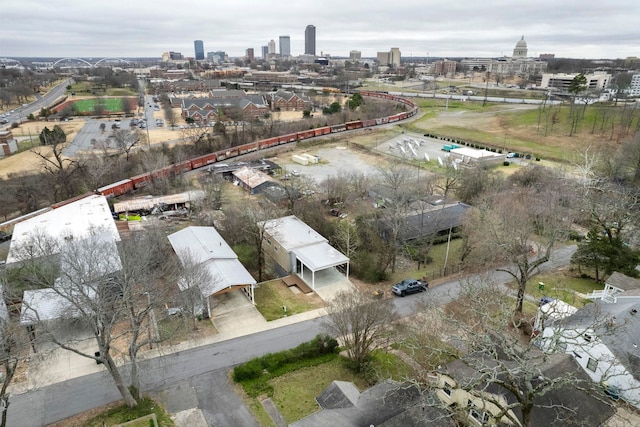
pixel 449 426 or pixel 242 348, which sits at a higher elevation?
pixel 449 426

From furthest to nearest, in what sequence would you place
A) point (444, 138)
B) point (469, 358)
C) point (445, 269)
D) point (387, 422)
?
point (444, 138)
point (445, 269)
point (469, 358)
point (387, 422)

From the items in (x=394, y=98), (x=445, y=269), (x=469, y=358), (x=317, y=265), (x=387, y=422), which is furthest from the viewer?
(x=394, y=98)

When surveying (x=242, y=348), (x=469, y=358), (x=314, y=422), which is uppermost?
(x=469, y=358)

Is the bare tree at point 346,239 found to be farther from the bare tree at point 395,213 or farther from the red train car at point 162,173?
the red train car at point 162,173

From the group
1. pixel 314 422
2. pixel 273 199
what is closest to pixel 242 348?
pixel 314 422

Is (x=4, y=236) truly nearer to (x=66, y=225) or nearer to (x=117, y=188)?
(x=66, y=225)

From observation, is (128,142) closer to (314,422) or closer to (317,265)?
(317,265)

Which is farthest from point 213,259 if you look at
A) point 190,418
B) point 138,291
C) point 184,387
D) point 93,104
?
point 93,104
